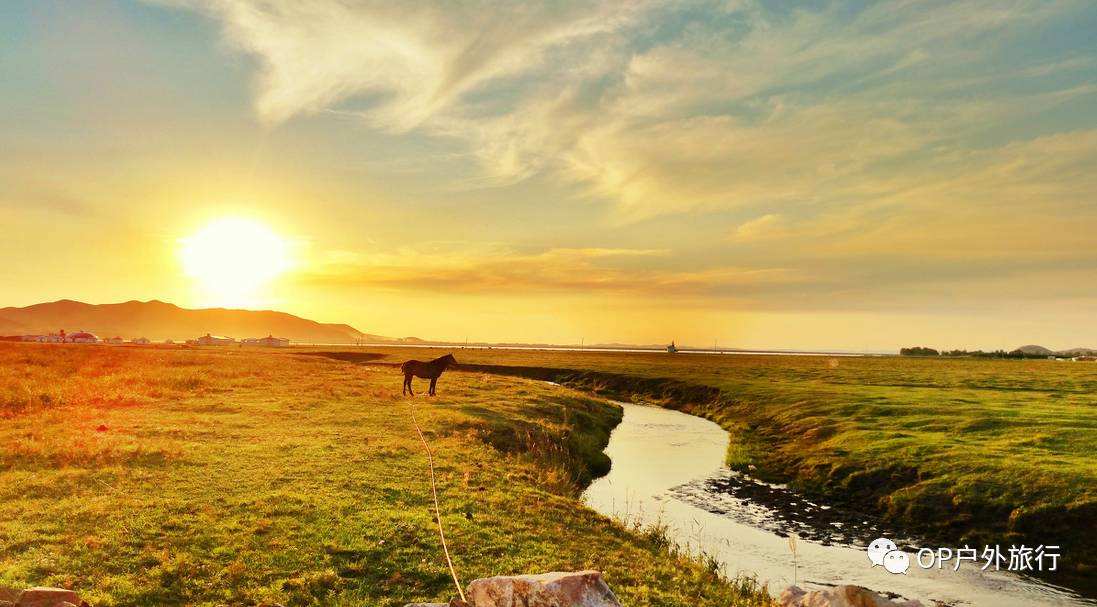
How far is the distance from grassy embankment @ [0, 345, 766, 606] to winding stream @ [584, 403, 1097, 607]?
8.42 ft

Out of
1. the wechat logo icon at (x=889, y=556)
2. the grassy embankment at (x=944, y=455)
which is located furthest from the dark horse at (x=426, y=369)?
the wechat logo icon at (x=889, y=556)

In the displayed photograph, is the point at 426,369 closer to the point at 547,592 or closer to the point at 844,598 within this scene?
the point at 844,598

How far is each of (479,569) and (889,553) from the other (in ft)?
50.4

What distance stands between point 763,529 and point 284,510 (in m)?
17.4

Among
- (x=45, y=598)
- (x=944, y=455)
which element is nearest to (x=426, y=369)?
(x=944, y=455)

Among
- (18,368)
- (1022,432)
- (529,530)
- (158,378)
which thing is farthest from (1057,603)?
(18,368)

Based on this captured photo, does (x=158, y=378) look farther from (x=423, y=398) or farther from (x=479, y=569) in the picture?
(x=479, y=569)

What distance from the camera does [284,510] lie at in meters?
16.7

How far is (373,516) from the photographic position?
16.7 m

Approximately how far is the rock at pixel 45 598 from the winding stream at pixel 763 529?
15540 millimetres

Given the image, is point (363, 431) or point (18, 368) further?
point (18, 368)

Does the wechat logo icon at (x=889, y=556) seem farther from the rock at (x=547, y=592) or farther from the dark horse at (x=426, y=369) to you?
the dark horse at (x=426, y=369)

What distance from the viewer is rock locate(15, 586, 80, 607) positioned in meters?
9.48

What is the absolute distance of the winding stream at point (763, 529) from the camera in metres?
17.7
